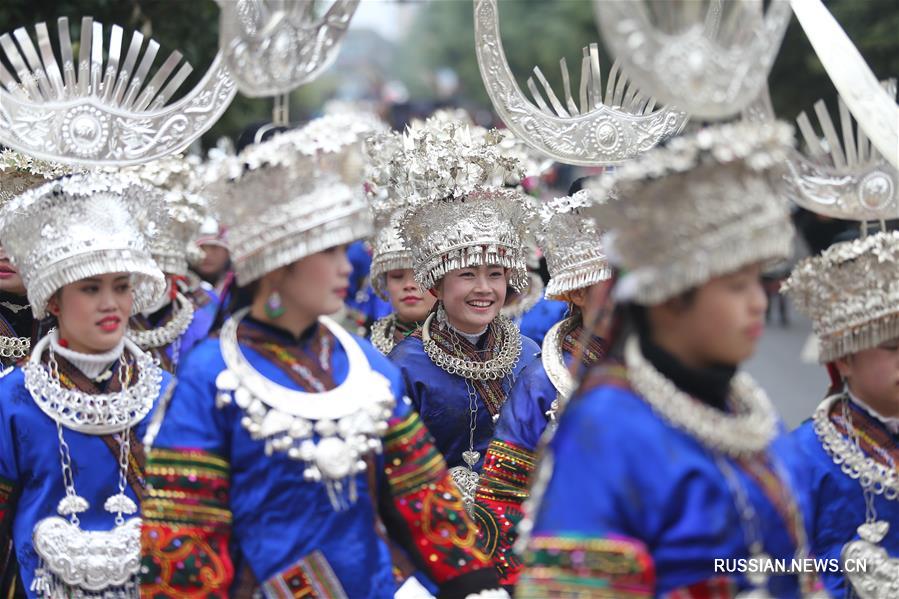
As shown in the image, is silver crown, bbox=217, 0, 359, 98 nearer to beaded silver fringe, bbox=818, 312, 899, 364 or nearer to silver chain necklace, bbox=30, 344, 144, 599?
silver chain necklace, bbox=30, 344, 144, 599

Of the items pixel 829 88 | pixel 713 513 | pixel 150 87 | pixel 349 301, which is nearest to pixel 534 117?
pixel 150 87

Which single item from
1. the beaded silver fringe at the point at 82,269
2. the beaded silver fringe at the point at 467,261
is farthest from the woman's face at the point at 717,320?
the beaded silver fringe at the point at 467,261

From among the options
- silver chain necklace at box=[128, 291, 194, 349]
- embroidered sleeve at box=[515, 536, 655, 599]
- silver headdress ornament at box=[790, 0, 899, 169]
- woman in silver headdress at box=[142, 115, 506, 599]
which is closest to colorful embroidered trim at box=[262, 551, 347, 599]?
woman in silver headdress at box=[142, 115, 506, 599]

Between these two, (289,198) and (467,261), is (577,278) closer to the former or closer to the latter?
(467,261)

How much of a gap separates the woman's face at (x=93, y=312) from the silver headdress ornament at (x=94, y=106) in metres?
0.44

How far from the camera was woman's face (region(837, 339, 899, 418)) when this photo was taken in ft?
15.4

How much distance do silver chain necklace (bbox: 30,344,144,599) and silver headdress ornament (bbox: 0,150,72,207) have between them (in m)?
1.46

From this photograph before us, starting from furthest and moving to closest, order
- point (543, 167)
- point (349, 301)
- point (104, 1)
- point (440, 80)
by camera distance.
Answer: point (440, 80) < point (349, 301) < point (104, 1) < point (543, 167)

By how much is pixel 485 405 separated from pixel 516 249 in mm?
684

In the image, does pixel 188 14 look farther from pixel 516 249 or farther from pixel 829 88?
pixel 829 88

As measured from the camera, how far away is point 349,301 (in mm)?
10664

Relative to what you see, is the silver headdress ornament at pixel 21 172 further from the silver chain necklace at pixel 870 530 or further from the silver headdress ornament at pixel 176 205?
the silver chain necklace at pixel 870 530

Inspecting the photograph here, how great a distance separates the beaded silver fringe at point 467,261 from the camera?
6031 millimetres

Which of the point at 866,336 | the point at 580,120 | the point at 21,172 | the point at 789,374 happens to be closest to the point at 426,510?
the point at 866,336
